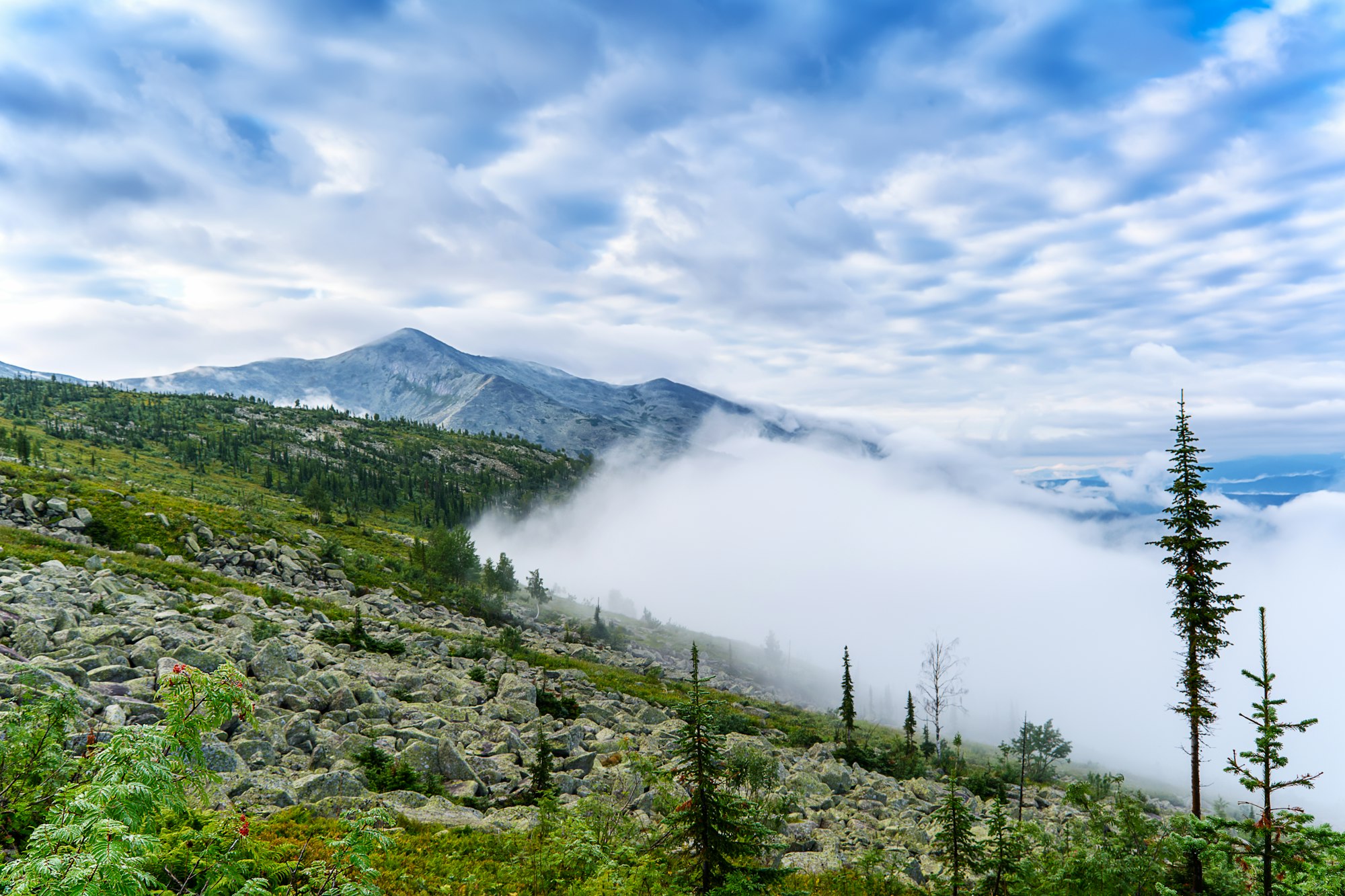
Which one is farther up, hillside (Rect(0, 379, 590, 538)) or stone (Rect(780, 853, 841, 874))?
hillside (Rect(0, 379, 590, 538))

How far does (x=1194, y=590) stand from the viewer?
2803 cm

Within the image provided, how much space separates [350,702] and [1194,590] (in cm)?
3776

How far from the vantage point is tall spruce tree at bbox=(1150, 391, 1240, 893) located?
27.4 meters

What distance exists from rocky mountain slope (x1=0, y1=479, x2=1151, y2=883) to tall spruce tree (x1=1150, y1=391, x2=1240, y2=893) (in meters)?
11.8

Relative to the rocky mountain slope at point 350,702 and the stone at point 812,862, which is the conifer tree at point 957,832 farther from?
the rocky mountain slope at point 350,702

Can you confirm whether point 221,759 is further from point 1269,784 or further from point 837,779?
point 837,779

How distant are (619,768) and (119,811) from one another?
20339 millimetres

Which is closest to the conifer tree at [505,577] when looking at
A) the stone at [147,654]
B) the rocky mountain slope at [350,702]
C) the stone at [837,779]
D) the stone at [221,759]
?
the rocky mountain slope at [350,702]

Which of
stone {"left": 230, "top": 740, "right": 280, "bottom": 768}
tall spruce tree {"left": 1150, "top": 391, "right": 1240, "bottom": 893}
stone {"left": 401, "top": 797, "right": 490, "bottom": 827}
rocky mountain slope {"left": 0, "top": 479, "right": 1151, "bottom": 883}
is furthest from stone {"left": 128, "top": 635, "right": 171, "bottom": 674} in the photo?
tall spruce tree {"left": 1150, "top": 391, "right": 1240, "bottom": 893}

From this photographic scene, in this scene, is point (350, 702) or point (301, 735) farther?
point (350, 702)

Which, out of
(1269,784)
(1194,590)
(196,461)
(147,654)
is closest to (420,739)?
(147,654)

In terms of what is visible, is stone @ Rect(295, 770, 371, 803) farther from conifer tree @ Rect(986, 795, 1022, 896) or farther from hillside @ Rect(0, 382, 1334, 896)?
conifer tree @ Rect(986, 795, 1022, 896)

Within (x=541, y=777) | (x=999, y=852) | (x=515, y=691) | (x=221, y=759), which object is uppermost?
(x=221, y=759)

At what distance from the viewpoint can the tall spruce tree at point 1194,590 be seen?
2739cm
